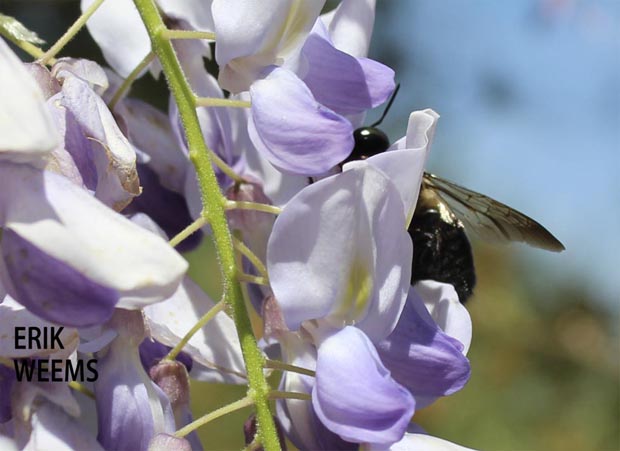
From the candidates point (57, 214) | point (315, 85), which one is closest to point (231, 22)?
point (315, 85)

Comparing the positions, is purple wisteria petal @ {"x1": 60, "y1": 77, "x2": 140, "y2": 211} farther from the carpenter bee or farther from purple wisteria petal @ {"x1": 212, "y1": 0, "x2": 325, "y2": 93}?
the carpenter bee

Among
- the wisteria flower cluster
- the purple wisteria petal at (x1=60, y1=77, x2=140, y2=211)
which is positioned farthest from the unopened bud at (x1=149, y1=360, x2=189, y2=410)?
the purple wisteria petal at (x1=60, y1=77, x2=140, y2=211)

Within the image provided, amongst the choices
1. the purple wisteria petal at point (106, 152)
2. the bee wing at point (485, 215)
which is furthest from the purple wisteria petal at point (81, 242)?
the bee wing at point (485, 215)

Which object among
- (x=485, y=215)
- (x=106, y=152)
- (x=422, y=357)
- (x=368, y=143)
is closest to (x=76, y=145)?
(x=106, y=152)

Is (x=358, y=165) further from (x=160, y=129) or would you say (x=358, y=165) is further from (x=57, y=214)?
(x=160, y=129)

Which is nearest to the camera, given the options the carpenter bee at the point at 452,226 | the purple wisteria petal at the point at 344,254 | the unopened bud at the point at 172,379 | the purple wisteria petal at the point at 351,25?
the purple wisteria petal at the point at 344,254

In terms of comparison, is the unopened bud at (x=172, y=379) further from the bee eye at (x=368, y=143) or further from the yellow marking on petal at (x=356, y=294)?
the bee eye at (x=368, y=143)
